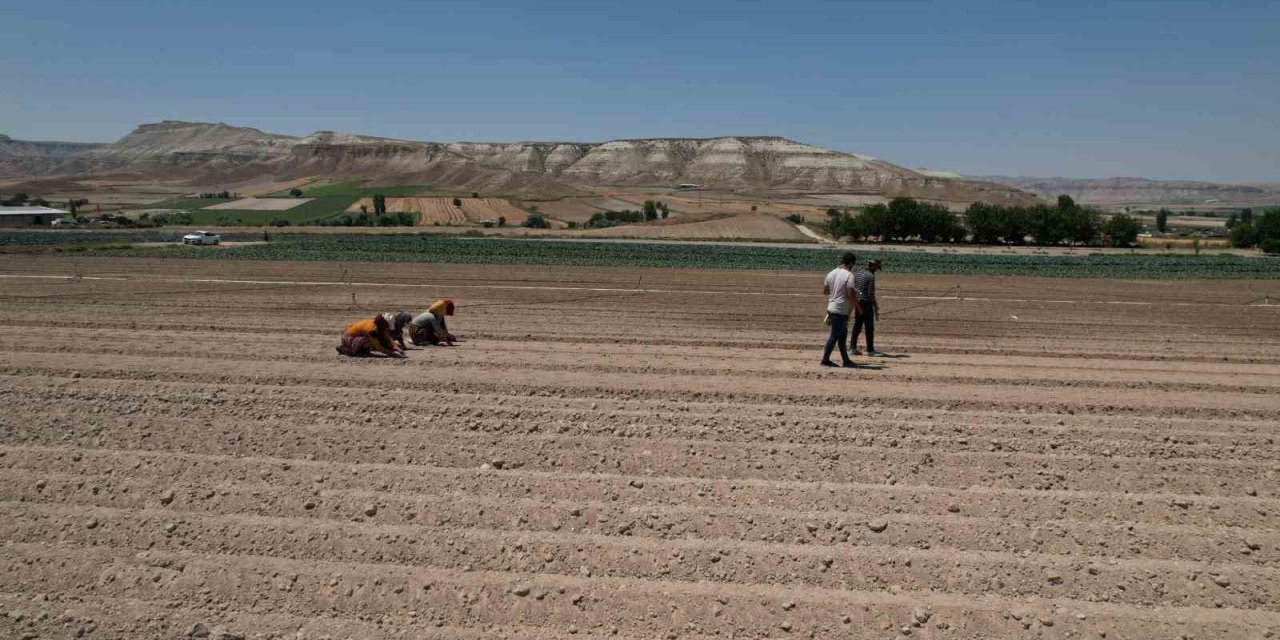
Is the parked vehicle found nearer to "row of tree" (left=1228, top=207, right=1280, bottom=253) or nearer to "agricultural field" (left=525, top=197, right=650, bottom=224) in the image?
"agricultural field" (left=525, top=197, right=650, bottom=224)

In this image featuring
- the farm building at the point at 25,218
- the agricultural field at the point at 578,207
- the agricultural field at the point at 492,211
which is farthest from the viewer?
the agricultural field at the point at 578,207

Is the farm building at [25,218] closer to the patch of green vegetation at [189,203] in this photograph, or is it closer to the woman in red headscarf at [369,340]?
the patch of green vegetation at [189,203]

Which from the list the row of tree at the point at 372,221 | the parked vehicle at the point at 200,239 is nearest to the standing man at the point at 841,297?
the parked vehicle at the point at 200,239

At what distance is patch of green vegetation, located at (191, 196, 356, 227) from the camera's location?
101 metres

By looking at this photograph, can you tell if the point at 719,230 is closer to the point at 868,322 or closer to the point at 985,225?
the point at 985,225

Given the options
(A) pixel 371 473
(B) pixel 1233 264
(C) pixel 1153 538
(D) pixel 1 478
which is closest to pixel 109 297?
(D) pixel 1 478

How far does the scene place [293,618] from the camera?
5.58 meters

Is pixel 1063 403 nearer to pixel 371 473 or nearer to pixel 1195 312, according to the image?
pixel 371 473

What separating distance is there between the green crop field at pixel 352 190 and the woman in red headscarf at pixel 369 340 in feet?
429

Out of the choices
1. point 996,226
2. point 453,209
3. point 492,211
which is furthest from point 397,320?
point 453,209

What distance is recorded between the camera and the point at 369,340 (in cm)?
1273

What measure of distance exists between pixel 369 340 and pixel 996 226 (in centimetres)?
7518

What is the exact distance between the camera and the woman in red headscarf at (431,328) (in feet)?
45.4

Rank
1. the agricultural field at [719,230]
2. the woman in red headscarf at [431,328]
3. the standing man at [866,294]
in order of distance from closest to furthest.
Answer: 1. the standing man at [866,294]
2. the woman in red headscarf at [431,328]
3. the agricultural field at [719,230]
